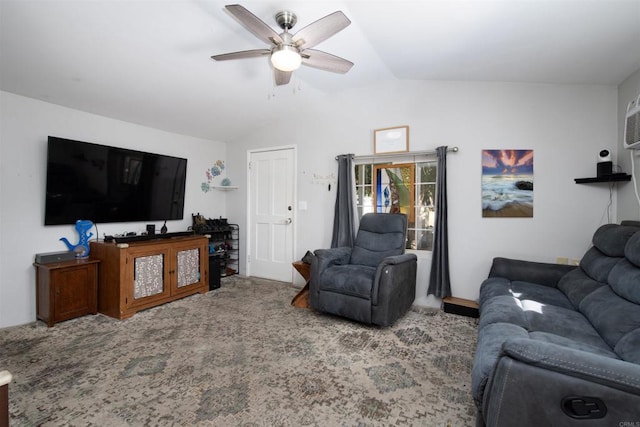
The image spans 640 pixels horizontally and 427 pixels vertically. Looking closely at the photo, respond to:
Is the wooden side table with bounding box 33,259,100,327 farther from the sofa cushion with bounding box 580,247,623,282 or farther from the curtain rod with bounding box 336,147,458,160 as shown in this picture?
the sofa cushion with bounding box 580,247,623,282

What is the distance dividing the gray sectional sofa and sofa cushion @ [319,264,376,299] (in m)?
0.94

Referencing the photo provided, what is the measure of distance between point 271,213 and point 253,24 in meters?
2.86

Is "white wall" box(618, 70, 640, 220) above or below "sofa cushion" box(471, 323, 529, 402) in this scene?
above

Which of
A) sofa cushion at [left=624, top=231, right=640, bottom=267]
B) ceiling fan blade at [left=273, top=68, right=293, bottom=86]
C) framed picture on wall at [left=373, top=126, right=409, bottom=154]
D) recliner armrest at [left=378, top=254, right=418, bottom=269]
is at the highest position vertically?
ceiling fan blade at [left=273, top=68, right=293, bottom=86]

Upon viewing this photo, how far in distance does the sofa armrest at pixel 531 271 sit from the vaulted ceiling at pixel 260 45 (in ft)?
5.51

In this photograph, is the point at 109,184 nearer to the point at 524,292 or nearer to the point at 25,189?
the point at 25,189

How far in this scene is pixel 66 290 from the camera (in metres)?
2.73

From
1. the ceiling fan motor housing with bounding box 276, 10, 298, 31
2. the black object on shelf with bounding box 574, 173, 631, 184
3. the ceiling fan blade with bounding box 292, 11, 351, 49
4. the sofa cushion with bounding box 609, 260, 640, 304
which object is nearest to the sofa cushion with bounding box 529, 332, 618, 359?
the sofa cushion with bounding box 609, 260, 640, 304

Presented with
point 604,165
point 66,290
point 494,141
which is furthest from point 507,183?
point 66,290

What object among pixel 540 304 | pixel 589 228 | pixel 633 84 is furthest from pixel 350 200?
pixel 633 84

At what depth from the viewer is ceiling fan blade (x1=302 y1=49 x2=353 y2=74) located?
2.04 meters

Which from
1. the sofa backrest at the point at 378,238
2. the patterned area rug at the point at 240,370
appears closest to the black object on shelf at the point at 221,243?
the patterned area rug at the point at 240,370

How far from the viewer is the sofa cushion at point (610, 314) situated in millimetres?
1415

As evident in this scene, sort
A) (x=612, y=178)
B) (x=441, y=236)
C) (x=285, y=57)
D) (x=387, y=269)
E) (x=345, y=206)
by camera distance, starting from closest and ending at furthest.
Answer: (x=285, y=57)
(x=612, y=178)
(x=387, y=269)
(x=441, y=236)
(x=345, y=206)
